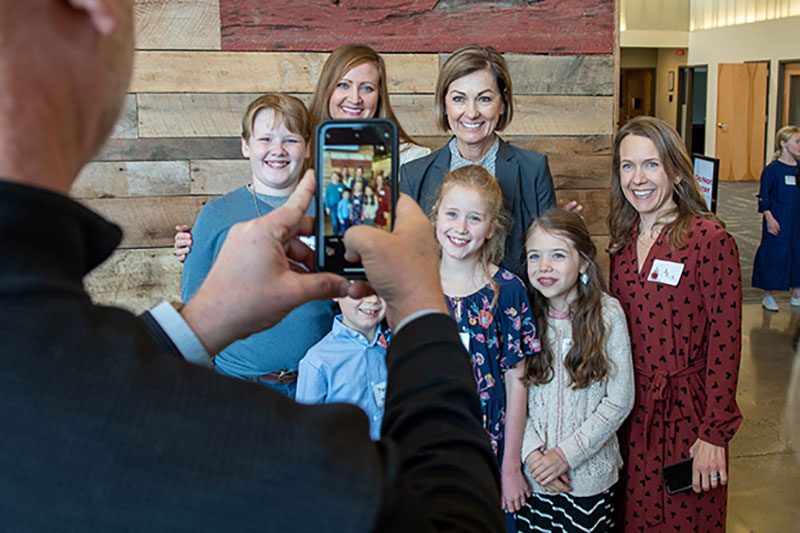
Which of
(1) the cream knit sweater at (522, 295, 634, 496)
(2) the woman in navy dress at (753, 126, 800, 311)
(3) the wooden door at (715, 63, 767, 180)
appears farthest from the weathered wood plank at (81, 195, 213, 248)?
(3) the wooden door at (715, 63, 767, 180)

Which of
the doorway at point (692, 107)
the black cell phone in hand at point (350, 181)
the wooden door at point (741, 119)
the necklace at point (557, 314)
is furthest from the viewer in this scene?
the doorway at point (692, 107)

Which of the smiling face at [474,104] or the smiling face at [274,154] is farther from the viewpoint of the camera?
the smiling face at [474,104]

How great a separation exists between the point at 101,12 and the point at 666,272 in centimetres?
215

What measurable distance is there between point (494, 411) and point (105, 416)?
199cm

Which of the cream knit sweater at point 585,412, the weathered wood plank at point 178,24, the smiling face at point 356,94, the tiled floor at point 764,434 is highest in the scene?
the weathered wood plank at point 178,24

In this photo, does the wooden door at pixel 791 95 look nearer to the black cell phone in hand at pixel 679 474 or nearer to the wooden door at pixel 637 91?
the wooden door at pixel 637 91

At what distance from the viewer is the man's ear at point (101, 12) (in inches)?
21.7

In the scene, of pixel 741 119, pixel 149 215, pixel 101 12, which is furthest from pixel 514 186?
pixel 741 119

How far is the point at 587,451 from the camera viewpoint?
2350mm

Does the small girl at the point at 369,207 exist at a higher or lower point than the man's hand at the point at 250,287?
higher

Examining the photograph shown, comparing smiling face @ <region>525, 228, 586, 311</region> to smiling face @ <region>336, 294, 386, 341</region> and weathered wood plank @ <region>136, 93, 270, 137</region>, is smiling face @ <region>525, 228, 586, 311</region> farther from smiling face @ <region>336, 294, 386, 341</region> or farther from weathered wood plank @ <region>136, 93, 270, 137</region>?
weathered wood plank @ <region>136, 93, 270, 137</region>

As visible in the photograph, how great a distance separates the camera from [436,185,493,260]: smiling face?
2322 millimetres

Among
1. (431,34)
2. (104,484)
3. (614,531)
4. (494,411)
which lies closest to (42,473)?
(104,484)

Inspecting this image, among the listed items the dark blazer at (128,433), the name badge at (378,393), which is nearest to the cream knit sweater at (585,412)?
the name badge at (378,393)
